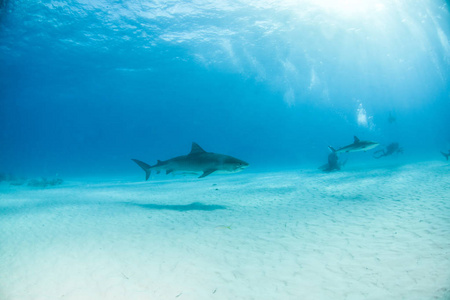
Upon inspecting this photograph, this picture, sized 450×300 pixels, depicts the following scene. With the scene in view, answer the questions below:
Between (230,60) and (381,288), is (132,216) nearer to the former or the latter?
(381,288)

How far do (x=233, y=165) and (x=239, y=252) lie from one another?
337 centimetres

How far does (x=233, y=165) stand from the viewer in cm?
770

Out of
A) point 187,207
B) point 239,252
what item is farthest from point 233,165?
point 239,252

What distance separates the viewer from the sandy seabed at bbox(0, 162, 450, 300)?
11.2ft

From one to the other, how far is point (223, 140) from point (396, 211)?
185384mm

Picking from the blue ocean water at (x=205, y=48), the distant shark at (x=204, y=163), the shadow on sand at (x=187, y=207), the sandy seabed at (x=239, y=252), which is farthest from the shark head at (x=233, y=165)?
the blue ocean water at (x=205, y=48)

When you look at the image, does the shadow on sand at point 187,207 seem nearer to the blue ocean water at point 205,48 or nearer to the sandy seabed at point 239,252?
the sandy seabed at point 239,252

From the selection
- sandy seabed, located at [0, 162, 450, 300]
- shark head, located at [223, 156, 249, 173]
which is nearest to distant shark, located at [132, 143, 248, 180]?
shark head, located at [223, 156, 249, 173]

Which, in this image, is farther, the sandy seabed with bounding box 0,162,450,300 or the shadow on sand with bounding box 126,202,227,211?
the shadow on sand with bounding box 126,202,227,211

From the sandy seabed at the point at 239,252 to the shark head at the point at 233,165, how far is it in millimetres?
1541

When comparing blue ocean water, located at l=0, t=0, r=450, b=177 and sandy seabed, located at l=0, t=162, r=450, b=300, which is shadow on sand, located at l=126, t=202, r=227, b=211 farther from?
blue ocean water, located at l=0, t=0, r=450, b=177

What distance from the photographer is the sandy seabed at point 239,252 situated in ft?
11.2

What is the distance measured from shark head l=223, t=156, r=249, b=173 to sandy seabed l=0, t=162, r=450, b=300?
1.54 m

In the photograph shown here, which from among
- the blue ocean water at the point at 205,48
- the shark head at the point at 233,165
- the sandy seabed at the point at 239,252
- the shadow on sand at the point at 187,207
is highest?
the blue ocean water at the point at 205,48
